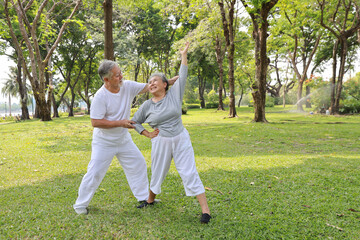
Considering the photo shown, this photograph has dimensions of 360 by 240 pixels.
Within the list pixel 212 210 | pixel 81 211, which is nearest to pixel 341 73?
pixel 212 210

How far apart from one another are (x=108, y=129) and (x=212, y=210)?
1780mm

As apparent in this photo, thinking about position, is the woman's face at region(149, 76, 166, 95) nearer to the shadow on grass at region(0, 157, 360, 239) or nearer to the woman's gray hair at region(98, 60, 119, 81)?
the woman's gray hair at region(98, 60, 119, 81)

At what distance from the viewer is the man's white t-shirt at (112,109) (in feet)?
10.2

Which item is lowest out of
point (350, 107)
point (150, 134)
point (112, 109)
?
point (350, 107)

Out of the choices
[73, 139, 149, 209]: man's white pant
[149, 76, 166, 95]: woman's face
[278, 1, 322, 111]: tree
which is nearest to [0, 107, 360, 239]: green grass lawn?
[73, 139, 149, 209]: man's white pant

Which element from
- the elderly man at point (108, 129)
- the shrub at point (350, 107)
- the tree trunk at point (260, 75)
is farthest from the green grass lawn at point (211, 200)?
the shrub at point (350, 107)

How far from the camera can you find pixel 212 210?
3422 millimetres

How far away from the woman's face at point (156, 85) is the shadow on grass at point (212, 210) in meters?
1.62

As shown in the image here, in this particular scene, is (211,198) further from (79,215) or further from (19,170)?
(19,170)

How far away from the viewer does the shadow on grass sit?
9.39 feet

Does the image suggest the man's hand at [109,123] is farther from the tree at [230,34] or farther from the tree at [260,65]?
the tree at [230,34]

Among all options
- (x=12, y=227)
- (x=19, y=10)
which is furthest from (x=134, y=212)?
(x=19, y=10)

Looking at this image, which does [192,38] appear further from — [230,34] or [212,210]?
[212,210]

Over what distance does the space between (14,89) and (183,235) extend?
7817cm
